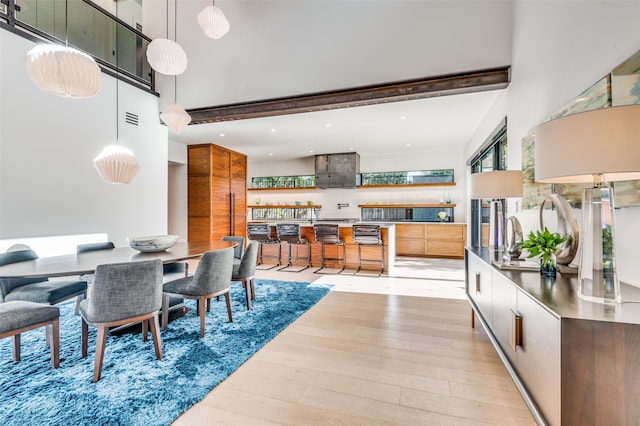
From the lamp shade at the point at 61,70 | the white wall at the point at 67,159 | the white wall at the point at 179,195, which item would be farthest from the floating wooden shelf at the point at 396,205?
the lamp shade at the point at 61,70

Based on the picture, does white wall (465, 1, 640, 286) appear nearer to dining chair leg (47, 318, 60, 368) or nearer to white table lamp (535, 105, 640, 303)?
white table lamp (535, 105, 640, 303)

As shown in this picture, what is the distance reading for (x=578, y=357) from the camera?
102cm

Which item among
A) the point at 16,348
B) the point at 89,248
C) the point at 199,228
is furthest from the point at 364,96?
the point at 199,228

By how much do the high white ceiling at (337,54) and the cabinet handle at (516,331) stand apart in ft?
10.5

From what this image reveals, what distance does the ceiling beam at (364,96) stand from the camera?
3600 millimetres

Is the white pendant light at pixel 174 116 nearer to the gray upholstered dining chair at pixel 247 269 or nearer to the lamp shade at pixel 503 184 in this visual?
the gray upholstered dining chair at pixel 247 269

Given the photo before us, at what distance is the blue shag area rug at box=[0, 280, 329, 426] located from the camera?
5.64 feet

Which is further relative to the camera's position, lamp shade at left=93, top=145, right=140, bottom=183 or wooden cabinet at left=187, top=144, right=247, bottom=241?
wooden cabinet at left=187, top=144, right=247, bottom=241

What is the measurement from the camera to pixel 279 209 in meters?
9.72

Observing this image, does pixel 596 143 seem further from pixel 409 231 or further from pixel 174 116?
pixel 409 231

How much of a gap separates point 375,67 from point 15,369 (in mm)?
4785

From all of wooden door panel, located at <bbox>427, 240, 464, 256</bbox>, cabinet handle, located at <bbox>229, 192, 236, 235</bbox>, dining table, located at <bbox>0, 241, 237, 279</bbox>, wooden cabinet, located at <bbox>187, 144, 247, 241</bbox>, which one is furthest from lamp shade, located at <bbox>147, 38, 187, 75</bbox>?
wooden door panel, located at <bbox>427, 240, 464, 256</bbox>

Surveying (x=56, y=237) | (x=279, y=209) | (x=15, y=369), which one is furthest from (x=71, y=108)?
(x=279, y=209)

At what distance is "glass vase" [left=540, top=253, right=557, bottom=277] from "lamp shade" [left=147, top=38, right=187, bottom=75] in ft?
12.3
